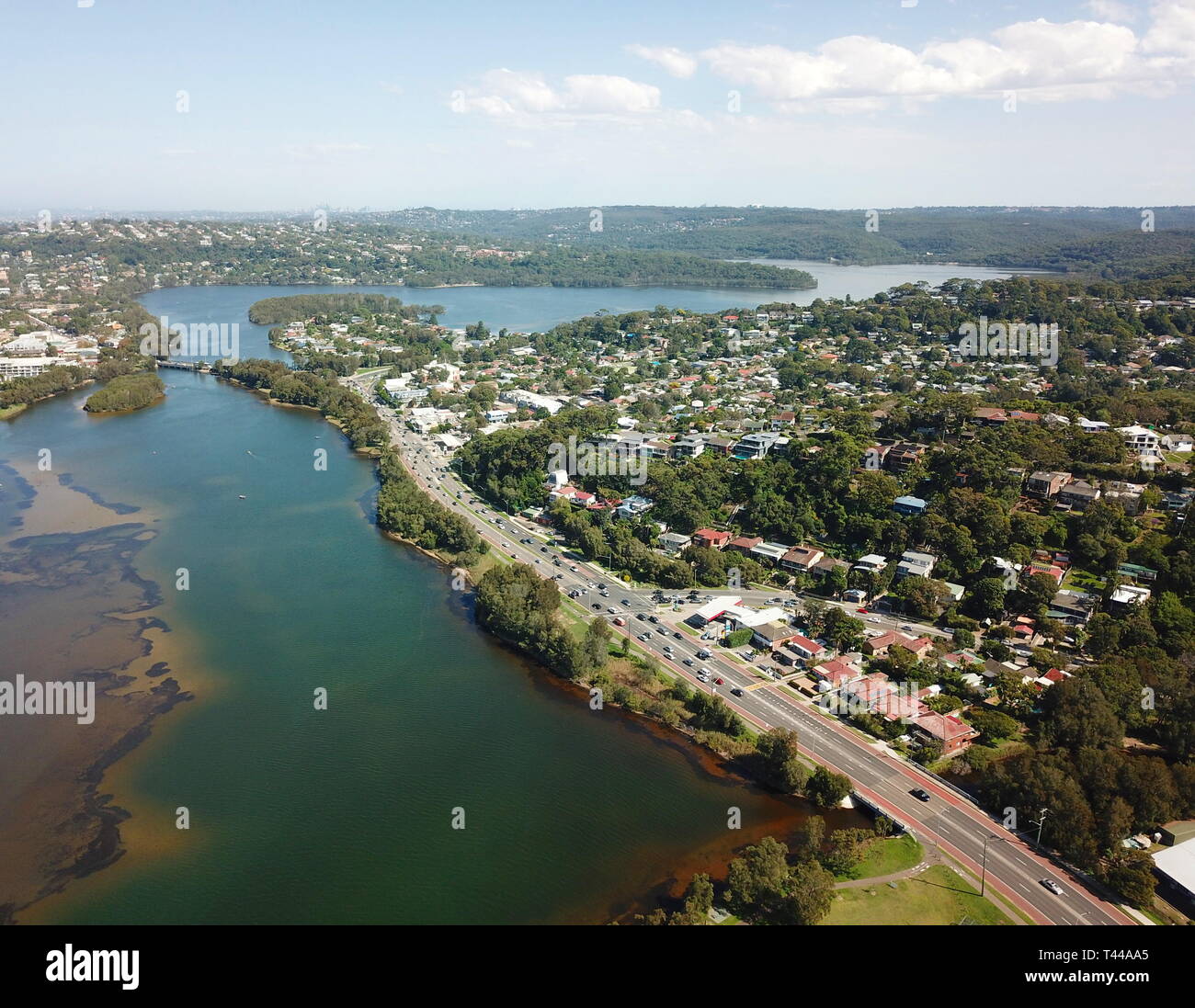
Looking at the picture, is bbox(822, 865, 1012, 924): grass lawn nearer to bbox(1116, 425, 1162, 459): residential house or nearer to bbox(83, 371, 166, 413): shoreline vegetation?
bbox(1116, 425, 1162, 459): residential house

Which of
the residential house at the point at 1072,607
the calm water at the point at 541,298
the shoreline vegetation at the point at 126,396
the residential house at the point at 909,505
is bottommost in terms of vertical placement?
the residential house at the point at 1072,607

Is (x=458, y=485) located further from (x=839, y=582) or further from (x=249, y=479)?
(x=839, y=582)

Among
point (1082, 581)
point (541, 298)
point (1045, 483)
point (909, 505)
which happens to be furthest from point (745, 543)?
point (541, 298)

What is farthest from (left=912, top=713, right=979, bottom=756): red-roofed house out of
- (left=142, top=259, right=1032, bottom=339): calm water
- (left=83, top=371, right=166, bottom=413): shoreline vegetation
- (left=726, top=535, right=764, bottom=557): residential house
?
(left=142, top=259, right=1032, bottom=339): calm water

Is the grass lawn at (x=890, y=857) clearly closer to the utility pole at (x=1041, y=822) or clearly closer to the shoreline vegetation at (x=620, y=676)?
the shoreline vegetation at (x=620, y=676)

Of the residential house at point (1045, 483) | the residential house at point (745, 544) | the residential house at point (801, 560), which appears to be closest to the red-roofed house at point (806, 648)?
the residential house at point (801, 560)

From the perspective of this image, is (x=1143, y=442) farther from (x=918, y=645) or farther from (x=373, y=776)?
(x=373, y=776)
